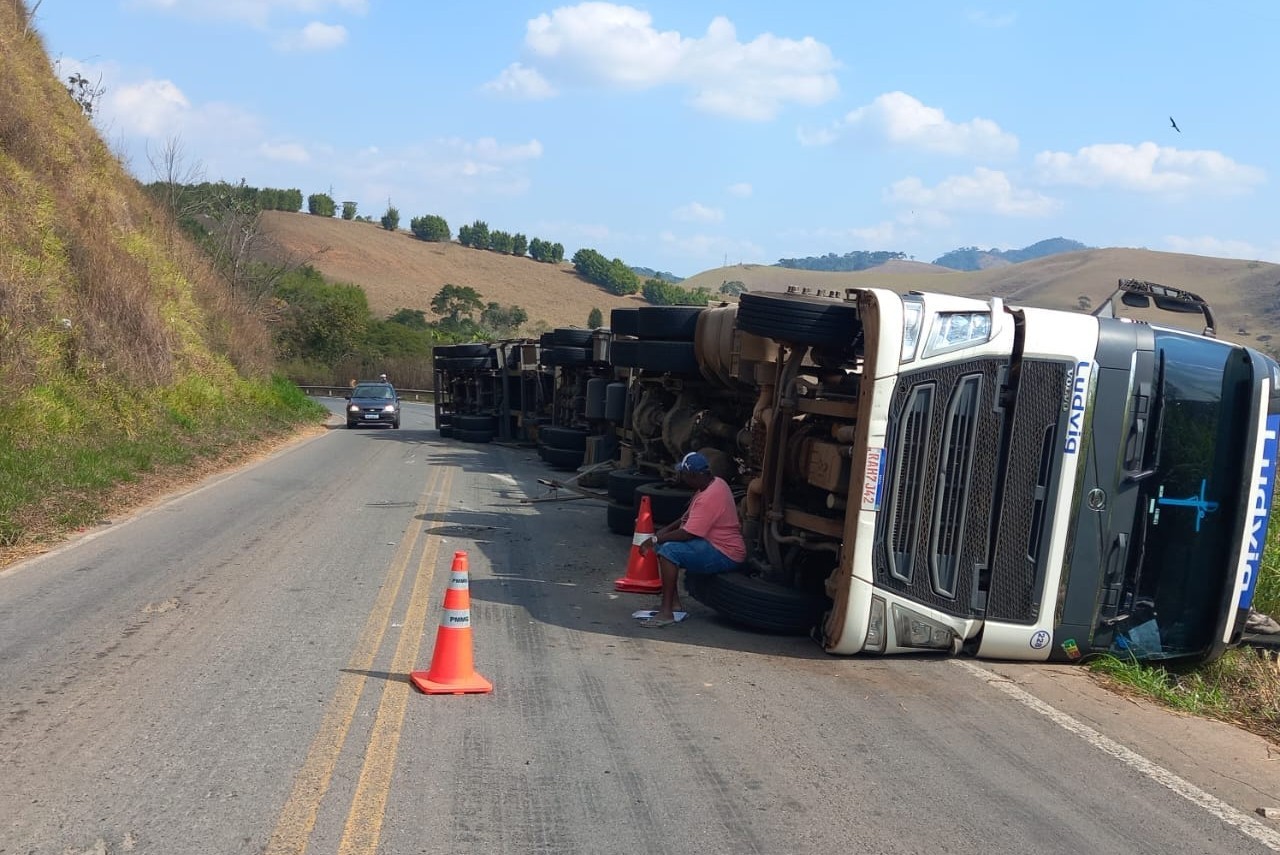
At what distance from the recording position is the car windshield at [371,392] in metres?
37.0

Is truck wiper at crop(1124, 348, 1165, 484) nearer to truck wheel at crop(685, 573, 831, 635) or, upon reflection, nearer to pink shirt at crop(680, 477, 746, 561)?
truck wheel at crop(685, 573, 831, 635)

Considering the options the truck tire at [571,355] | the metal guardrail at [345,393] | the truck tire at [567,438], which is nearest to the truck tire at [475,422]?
the truck tire at [567,438]

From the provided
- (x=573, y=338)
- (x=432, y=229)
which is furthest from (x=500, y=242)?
(x=573, y=338)

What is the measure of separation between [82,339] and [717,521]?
1490cm

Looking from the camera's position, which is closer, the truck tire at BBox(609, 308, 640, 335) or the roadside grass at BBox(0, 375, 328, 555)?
the roadside grass at BBox(0, 375, 328, 555)

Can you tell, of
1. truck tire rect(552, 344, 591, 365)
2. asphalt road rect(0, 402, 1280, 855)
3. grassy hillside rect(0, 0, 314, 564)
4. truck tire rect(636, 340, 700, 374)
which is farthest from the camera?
truck tire rect(552, 344, 591, 365)

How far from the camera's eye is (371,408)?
36.3 meters

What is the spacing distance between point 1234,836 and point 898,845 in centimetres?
157

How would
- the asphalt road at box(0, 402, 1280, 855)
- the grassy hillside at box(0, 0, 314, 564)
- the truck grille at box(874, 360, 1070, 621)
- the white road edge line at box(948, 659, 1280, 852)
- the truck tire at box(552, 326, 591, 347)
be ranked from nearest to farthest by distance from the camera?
1. the asphalt road at box(0, 402, 1280, 855)
2. the white road edge line at box(948, 659, 1280, 852)
3. the truck grille at box(874, 360, 1070, 621)
4. the grassy hillside at box(0, 0, 314, 564)
5. the truck tire at box(552, 326, 591, 347)

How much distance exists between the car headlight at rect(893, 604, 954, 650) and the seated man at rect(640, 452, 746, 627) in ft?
5.53

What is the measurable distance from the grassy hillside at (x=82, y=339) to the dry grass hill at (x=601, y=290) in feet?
104

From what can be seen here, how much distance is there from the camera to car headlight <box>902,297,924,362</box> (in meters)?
7.41

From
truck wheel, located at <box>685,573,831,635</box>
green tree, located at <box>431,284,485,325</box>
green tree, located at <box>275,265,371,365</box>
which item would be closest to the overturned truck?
truck wheel, located at <box>685,573,831,635</box>

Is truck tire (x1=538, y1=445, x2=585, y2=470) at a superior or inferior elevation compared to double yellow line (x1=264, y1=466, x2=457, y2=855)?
inferior
